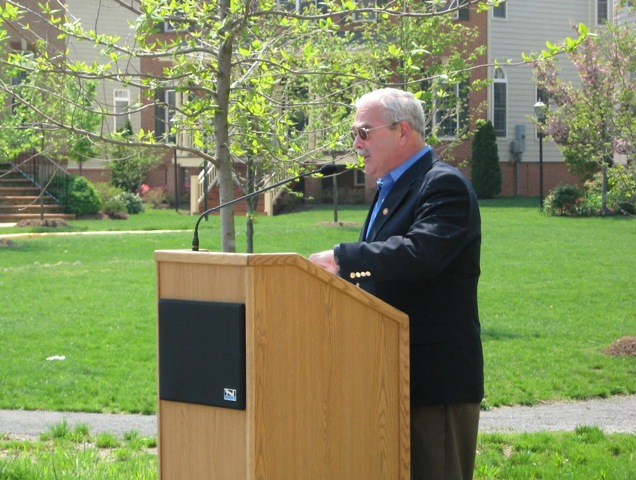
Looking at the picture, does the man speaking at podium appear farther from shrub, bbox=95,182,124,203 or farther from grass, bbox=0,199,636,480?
shrub, bbox=95,182,124,203

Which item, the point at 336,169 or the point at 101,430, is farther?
the point at 101,430

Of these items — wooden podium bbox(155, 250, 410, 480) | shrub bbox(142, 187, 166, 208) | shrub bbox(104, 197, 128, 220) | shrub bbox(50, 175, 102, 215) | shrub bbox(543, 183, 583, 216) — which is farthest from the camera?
shrub bbox(142, 187, 166, 208)

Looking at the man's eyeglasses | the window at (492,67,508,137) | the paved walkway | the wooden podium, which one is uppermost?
the window at (492,67,508,137)

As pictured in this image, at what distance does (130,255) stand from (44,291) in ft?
15.5

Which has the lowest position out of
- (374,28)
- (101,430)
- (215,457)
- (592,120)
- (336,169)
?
(101,430)

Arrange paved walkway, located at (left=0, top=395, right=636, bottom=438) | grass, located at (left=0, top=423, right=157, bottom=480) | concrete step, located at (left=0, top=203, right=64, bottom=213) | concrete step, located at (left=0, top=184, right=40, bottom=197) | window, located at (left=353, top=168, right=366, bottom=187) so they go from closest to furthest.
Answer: grass, located at (left=0, top=423, right=157, bottom=480), paved walkway, located at (left=0, top=395, right=636, bottom=438), concrete step, located at (left=0, top=203, right=64, bottom=213), concrete step, located at (left=0, top=184, right=40, bottom=197), window, located at (left=353, top=168, right=366, bottom=187)

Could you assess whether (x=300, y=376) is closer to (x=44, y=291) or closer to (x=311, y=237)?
(x=44, y=291)

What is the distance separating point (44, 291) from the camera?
53.1 feet

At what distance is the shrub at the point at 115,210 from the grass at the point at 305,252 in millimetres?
6294

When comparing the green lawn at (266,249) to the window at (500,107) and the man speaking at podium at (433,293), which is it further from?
the window at (500,107)

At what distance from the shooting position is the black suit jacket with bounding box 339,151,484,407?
12.9 feet

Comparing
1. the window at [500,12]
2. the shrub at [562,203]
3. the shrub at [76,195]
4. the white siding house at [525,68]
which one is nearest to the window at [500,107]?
the white siding house at [525,68]

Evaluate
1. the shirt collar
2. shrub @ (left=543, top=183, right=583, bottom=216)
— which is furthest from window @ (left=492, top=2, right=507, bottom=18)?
the shirt collar

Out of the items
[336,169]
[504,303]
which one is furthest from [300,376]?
[504,303]
